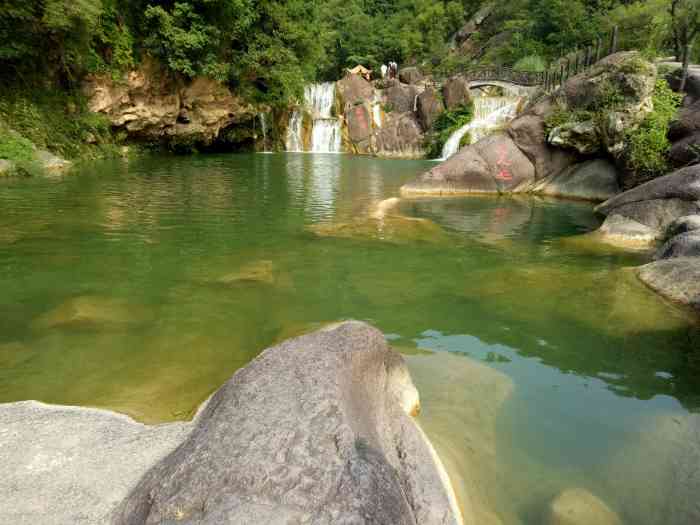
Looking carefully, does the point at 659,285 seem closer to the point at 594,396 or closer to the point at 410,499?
the point at 594,396

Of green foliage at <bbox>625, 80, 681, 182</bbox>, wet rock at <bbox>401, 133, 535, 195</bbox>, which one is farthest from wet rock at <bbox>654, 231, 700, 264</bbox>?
wet rock at <bbox>401, 133, 535, 195</bbox>

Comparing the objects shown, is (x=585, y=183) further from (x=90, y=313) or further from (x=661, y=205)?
(x=90, y=313)

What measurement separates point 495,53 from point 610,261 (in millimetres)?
44575

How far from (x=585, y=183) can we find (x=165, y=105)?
19.5 meters

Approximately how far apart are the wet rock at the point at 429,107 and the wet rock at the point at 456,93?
2.19ft

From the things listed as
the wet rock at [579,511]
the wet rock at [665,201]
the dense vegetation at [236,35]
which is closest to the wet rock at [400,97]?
the dense vegetation at [236,35]

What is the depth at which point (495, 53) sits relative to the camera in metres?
46.1

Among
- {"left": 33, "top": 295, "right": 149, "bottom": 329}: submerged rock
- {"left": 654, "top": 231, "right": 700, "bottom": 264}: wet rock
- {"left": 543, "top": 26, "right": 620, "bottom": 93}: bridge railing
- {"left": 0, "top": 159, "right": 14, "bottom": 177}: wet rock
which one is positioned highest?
{"left": 543, "top": 26, "right": 620, "bottom": 93}: bridge railing

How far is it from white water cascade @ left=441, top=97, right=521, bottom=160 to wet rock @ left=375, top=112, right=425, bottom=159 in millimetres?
4205

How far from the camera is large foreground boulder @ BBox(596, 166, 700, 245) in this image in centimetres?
897

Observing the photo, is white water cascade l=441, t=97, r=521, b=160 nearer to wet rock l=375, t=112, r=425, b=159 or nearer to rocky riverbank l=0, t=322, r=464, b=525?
wet rock l=375, t=112, r=425, b=159

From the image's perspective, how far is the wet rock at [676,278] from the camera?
560 centimetres

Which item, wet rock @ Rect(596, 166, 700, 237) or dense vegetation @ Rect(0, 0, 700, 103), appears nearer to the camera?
wet rock @ Rect(596, 166, 700, 237)

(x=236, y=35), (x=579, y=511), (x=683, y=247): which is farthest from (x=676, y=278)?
(x=236, y=35)
